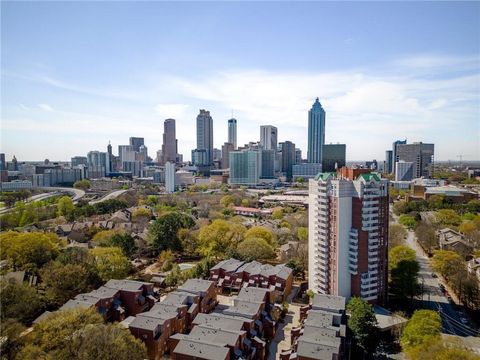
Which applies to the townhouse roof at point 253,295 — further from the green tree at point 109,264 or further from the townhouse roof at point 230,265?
the green tree at point 109,264

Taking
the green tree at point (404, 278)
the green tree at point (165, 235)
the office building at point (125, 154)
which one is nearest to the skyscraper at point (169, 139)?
the office building at point (125, 154)

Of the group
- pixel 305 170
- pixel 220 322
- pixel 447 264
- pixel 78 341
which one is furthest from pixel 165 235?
pixel 305 170

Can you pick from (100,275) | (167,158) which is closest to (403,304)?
(100,275)

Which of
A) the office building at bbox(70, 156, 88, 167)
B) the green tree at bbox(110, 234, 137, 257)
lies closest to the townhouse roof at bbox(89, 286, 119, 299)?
the green tree at bbox(110, 234, 137, 257)

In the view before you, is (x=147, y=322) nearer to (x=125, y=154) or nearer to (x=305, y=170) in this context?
(x=305, y=170)

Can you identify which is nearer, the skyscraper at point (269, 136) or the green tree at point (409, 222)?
the green tree at point (409, 222)

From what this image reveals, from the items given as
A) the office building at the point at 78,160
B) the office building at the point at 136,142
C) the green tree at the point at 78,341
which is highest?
the office building at the point at 136,142

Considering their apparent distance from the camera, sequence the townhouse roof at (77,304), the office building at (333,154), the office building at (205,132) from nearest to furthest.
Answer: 1. the townhouse roof at (77,304)
2. the office building at (333,154)
3. the office building at (205,132)
